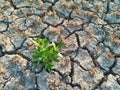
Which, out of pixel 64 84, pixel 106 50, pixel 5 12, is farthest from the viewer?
pixel 5 12

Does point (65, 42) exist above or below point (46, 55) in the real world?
below

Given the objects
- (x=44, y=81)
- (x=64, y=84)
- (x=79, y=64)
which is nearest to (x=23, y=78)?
(x=44, y=81)

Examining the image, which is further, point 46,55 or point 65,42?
point 65,42

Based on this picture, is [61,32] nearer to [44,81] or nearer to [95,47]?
[95,47]
